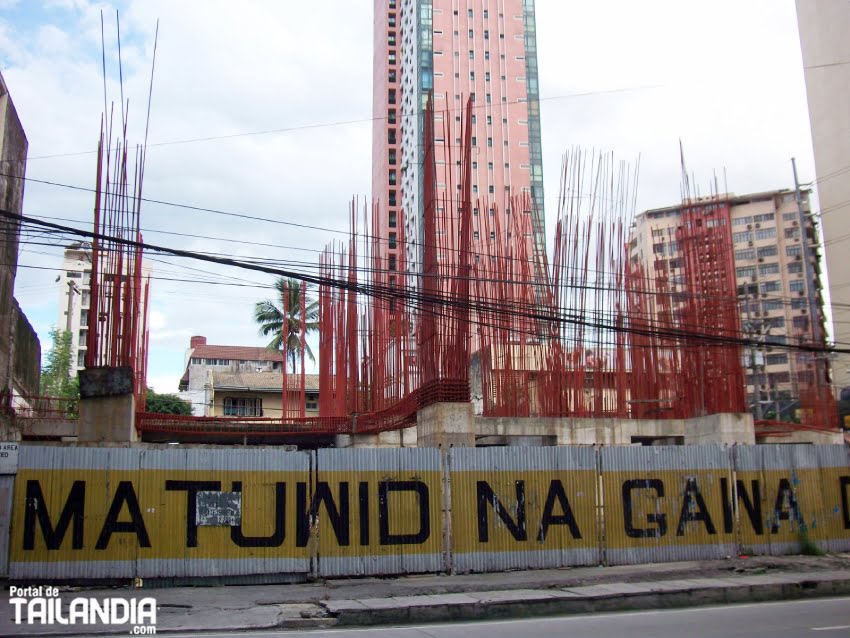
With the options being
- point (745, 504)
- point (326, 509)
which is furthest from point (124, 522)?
point (745, 504)

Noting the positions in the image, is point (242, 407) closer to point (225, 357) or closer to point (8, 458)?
point (225, 357)

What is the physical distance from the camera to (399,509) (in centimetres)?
1348

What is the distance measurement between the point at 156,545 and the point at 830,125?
59.0 m

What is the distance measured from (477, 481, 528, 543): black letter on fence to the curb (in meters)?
1.95

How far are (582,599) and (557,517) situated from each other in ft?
9.46

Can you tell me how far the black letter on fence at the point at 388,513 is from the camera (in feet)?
43.8

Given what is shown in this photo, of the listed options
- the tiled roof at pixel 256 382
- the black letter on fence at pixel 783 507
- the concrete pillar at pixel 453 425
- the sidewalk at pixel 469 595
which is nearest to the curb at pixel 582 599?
the sidewalk at pixel 469 595

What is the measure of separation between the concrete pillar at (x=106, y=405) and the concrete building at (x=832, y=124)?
49703mm

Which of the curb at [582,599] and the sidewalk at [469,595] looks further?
the curb at [582,599]

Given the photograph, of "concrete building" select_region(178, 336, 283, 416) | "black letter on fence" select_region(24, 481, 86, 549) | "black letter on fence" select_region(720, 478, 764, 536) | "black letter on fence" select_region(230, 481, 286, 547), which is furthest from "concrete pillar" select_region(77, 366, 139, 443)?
"concrete building" select_region(178, 336, 283, 416)

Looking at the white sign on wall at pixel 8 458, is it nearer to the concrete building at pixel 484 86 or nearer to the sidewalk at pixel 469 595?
the sidewalk at pixel 469 595

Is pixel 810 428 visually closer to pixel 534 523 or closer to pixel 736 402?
pixel 736 402

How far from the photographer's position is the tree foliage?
51219 millimetres

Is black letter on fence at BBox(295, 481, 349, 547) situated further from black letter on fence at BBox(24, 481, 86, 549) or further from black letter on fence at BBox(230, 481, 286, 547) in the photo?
black letter on fence at BBox(24, 481, 86, 549)
